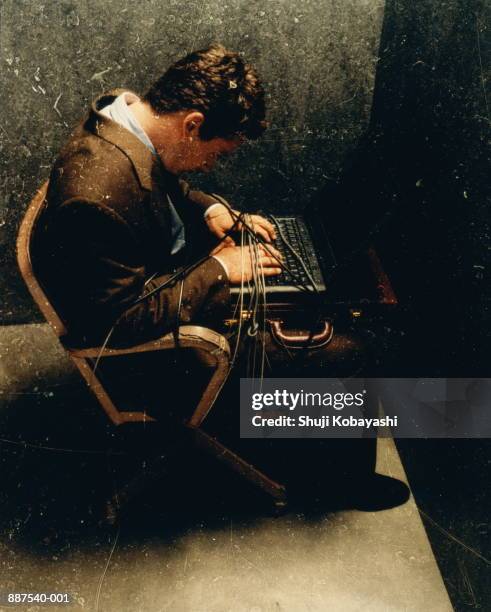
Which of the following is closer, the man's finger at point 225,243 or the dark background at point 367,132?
the dark background at point 367,132

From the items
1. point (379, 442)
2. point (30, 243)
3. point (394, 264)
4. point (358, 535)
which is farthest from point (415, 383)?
point (30, 243)

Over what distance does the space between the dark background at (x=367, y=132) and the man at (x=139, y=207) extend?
443 mm

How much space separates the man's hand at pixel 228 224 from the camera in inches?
68.4

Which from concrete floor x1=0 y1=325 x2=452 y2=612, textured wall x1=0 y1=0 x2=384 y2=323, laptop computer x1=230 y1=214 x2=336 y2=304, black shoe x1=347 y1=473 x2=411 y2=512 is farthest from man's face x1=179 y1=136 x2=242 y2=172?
black shoe x1=347 y1=473 x2=411 y2=512

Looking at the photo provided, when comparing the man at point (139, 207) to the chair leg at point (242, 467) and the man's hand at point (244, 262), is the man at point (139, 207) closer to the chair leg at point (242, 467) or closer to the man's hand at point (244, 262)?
the man's hand at point (244, 262)

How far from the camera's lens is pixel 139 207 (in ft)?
4.47

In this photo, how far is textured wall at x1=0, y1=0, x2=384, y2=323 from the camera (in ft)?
5.81

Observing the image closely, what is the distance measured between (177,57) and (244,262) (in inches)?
35.9

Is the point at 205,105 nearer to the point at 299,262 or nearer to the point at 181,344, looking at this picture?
the point at 299,262

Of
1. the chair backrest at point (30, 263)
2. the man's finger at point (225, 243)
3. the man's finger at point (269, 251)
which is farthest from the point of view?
the man's finger at point (225, 243)

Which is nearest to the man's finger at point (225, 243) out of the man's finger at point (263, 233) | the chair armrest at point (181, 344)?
the man's finger at point (263, 233)

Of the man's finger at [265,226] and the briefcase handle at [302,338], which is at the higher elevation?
the man's finger at [265,226]

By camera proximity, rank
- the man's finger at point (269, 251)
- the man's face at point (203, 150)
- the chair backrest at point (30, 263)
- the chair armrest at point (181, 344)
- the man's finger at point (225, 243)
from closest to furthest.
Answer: the chair backrest at point (30, 263) → the chair armrest at point (181, 344) → the man's face at point (203, 150) → the man's finger at point (269, 251) → the man's finger at point (225, 243)

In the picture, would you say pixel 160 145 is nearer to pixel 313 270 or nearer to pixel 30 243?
pixel 30 243
